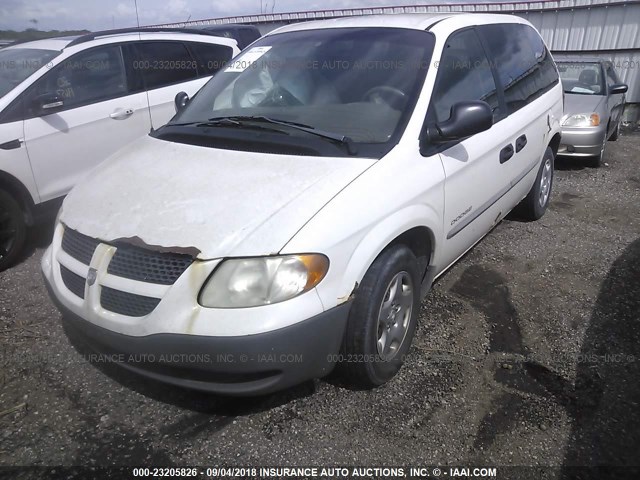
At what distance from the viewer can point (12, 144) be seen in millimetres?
3885

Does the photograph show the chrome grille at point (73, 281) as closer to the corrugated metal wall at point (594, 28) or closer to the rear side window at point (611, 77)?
the rear side window at point (611, 77)

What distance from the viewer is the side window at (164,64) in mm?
5008

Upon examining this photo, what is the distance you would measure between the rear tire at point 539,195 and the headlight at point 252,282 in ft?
11.0

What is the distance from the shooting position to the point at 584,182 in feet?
21.1

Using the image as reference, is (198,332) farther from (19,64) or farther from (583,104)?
(583,104)

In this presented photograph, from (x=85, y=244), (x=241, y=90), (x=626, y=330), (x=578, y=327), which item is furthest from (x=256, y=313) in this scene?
(x=626, y=330)

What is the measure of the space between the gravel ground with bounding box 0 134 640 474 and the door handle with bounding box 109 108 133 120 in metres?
1.89

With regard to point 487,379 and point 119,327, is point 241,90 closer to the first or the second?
point 119,327

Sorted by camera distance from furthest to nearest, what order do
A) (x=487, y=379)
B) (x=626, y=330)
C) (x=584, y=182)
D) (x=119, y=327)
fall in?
1. (x=584, y=182)
2. (x=626, y=330)
3. (x=487, y=379)
4. (x=119, y=327)

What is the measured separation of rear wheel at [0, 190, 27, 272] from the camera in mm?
3900

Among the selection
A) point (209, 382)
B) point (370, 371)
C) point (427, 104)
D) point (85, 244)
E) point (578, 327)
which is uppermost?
point (427, 104)

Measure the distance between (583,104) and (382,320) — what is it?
248 inches

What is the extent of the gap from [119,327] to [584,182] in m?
6.23

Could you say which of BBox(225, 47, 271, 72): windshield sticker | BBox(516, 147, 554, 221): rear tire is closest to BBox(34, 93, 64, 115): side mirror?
BBox(225, 47, 271, 72): windshield sticker
